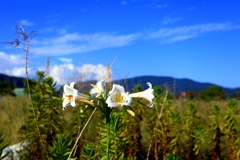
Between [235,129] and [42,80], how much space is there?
9.85 feet

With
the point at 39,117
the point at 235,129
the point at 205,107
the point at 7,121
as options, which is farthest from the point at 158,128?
the point at 205,107

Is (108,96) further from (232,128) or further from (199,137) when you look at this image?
(232,128)

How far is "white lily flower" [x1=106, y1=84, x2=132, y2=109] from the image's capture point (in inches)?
62.6

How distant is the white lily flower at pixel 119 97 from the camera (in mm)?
1589

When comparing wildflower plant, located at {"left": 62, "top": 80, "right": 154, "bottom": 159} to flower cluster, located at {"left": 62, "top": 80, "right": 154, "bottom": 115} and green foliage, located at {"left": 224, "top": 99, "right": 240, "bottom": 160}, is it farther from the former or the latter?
green foliage, located at {"left": 224, "top": 99, "right": 240, "bottom": 160}

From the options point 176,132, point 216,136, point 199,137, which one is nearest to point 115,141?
point 176,132

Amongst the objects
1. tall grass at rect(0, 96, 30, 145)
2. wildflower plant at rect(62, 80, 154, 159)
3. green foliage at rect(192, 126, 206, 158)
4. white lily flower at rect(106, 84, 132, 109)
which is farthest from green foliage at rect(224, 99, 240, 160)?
tall grass at rect(0, 96, 30, 145)

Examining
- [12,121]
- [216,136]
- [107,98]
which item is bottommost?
[12,121]

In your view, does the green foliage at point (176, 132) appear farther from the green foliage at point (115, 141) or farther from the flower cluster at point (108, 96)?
the flower cluster at point (108, 96)

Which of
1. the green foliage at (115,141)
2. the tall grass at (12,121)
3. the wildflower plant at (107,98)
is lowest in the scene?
the tall grass at (12,121)

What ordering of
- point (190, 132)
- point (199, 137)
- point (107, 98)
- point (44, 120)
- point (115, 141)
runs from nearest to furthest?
point (107, 98) < point (115, 141) < point (44, 120) < point (199, 137) < point (190, 132)

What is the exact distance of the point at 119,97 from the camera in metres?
1.68

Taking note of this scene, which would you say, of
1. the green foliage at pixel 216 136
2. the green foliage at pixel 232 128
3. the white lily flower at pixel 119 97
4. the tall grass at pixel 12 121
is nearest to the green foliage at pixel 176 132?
the green foliage at pixel 216 136

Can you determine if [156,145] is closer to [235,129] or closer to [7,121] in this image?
[235,129]
